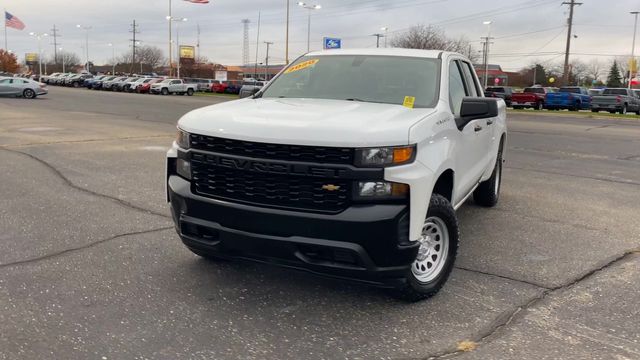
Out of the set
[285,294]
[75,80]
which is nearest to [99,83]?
[75,80]

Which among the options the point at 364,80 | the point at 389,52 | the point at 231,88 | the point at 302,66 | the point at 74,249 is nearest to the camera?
the point at 364,80

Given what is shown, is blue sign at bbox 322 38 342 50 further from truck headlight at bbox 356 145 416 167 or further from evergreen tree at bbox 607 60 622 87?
evergreen tree at bbox 607 60 622 87

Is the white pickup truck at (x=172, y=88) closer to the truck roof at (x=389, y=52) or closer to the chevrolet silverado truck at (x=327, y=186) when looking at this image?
the truck roof at (x=389, y=52)

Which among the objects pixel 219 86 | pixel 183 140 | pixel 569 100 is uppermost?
pixel 219 86

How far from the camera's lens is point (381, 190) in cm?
337

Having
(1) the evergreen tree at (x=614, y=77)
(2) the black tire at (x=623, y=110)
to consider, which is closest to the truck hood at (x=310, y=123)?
(2) the black tire at (x=623, y=110)

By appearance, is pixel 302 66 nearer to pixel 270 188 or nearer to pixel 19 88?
pixel 270 188

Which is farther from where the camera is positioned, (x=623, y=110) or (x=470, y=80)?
(x=623, y=110)

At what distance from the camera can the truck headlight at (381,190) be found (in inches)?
132

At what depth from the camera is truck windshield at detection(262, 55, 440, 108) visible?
460cm

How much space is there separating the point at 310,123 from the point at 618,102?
3625 centimetres

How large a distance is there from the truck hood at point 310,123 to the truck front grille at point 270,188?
223mm

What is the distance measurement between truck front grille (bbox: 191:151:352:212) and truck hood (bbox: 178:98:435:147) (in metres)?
0.22

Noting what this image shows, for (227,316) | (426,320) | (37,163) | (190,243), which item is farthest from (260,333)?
(37,163)
